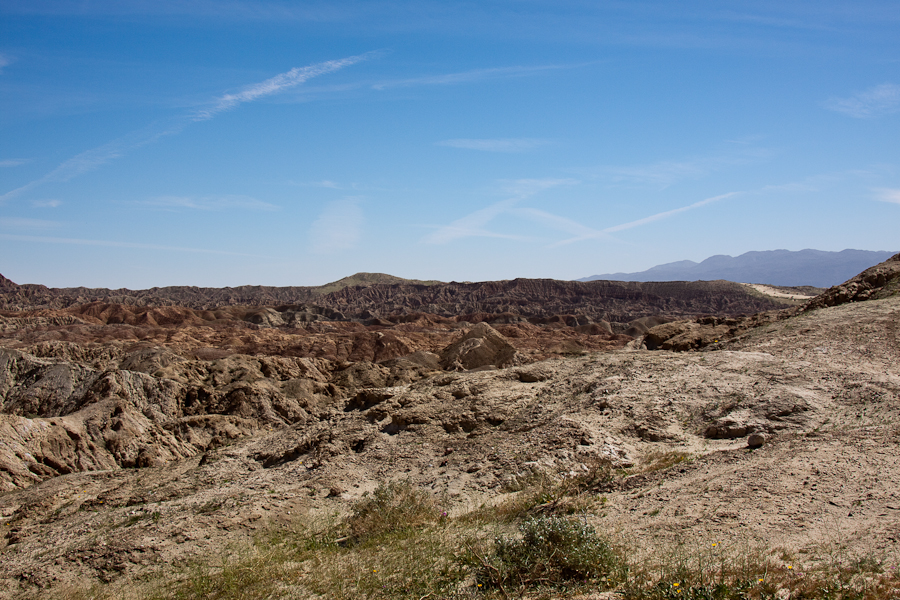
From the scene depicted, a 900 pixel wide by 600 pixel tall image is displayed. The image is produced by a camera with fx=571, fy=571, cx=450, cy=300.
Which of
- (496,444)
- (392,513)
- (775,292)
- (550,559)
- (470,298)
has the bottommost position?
(392,513)

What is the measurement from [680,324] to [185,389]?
66.9 ft

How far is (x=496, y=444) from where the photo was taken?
39.8 feet

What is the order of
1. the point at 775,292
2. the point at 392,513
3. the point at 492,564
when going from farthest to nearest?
the point at 775,292 < the point at 392,513 < the point at 492,564

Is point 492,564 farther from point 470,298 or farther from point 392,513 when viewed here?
point 470,298

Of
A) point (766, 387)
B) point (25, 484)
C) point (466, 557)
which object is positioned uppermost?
point (766, 387)

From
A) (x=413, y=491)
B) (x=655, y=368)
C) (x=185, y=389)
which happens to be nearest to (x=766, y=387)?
(x=655, y=368)

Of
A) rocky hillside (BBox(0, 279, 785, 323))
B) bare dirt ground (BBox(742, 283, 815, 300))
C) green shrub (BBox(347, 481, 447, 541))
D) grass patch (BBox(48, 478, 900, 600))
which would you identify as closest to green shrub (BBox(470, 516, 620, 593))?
grass patch (BBox(48, 478, 900, 600))

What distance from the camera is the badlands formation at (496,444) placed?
7410 millimetres

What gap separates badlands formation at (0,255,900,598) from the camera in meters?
7.41

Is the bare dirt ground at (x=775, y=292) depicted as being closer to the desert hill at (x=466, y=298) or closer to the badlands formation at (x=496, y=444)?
the desert hill at (x=466, y=298)

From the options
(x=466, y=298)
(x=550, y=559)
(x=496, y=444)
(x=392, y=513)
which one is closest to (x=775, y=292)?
(x=466, y=298)

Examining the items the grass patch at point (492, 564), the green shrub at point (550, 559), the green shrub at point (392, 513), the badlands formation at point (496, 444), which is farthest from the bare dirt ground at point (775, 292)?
the green shrub at point (550, 559)

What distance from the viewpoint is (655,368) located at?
47.1 ft

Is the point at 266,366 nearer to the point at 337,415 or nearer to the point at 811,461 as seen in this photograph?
the point at 337,415
